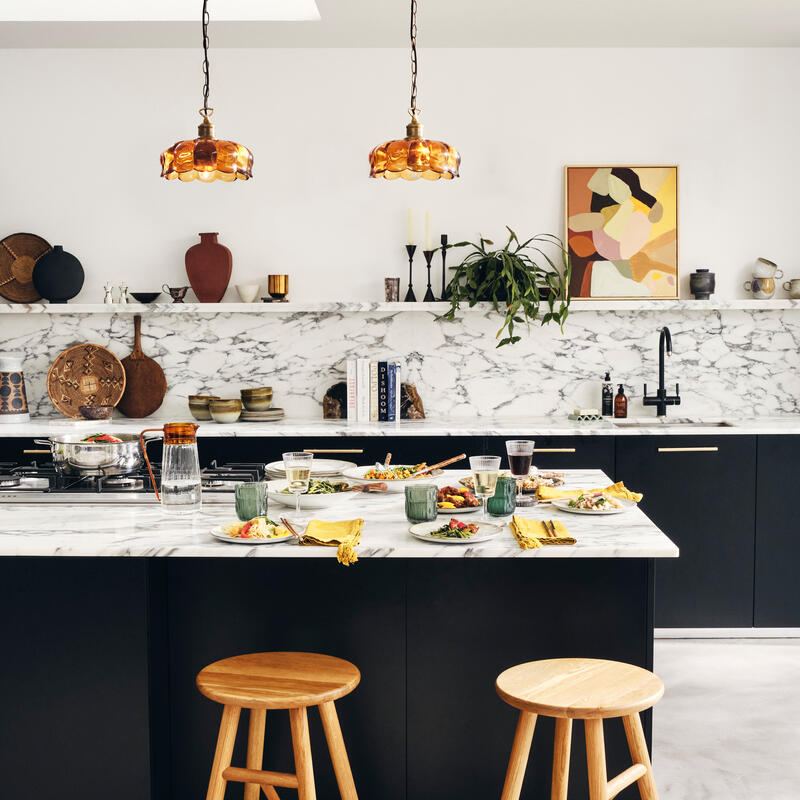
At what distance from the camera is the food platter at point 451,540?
1.96 meters

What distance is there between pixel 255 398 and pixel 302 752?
111 inches

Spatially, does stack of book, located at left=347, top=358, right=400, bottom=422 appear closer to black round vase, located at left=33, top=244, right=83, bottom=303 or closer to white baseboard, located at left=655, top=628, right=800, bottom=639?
black round vase, located at left=33, top=244, right=83, bottom=303

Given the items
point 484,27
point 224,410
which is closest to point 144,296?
point 224,410

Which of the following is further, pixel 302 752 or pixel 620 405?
pixel 620 405

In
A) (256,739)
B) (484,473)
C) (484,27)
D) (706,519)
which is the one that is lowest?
(256,739)

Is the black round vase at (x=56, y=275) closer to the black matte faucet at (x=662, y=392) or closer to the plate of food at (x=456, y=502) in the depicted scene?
the plate of food at (x=456, y=502)

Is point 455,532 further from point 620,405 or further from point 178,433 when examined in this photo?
point 620,405

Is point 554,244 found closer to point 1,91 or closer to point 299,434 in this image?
point 299,434

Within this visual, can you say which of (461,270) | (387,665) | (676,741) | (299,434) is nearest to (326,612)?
(387,665)

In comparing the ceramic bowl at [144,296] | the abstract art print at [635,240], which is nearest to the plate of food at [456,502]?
the abstract art print at [635,240]

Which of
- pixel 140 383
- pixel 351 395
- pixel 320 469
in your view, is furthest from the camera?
pixel 140 383

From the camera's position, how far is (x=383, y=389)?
4.47m

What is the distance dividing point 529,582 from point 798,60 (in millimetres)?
3783

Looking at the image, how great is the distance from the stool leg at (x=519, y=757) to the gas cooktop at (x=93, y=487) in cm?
110
